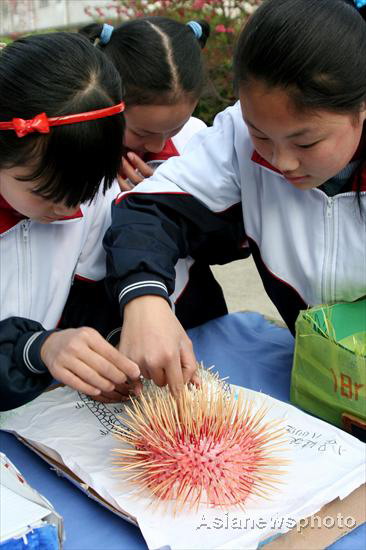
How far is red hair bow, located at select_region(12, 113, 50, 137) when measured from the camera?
91 cm

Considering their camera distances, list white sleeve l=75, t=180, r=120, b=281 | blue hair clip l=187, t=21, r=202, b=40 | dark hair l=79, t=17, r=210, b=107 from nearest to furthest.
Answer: white sleeve l=75, t=180, r=120, b=281 < dark hair l=79, t=17, r=210, b=107 < blue hair clip l=187, t=21, r=202, b=40

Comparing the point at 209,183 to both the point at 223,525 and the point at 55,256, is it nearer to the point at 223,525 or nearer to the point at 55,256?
the point at 55,256

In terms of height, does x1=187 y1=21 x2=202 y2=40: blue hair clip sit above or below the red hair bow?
below

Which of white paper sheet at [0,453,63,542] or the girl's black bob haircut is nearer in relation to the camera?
white paper sheet at [0,453,63,542]

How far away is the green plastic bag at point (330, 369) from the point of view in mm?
960

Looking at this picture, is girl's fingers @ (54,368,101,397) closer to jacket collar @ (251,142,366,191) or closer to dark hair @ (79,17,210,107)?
jacket collar @ (251,142,366,191)

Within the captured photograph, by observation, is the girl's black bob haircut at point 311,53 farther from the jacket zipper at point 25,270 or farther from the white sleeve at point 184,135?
the white sleeve at point 184,135

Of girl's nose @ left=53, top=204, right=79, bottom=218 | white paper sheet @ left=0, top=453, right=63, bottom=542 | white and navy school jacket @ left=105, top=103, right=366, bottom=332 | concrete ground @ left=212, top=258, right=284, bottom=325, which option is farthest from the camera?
concrete ground @ left=212, top=258, right=284, bottom=325

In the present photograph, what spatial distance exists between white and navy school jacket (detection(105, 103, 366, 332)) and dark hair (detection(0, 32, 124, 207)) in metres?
0.19

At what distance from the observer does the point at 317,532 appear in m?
0.80

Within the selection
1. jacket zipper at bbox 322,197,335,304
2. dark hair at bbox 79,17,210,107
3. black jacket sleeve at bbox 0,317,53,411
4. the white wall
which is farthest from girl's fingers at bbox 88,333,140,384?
the white wall

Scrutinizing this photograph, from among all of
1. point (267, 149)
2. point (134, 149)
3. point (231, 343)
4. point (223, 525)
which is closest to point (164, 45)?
point (134, 149)

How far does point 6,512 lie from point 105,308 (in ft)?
2.09

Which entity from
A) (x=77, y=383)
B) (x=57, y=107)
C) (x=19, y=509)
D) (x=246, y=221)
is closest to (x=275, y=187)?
(x=246, y=221)
